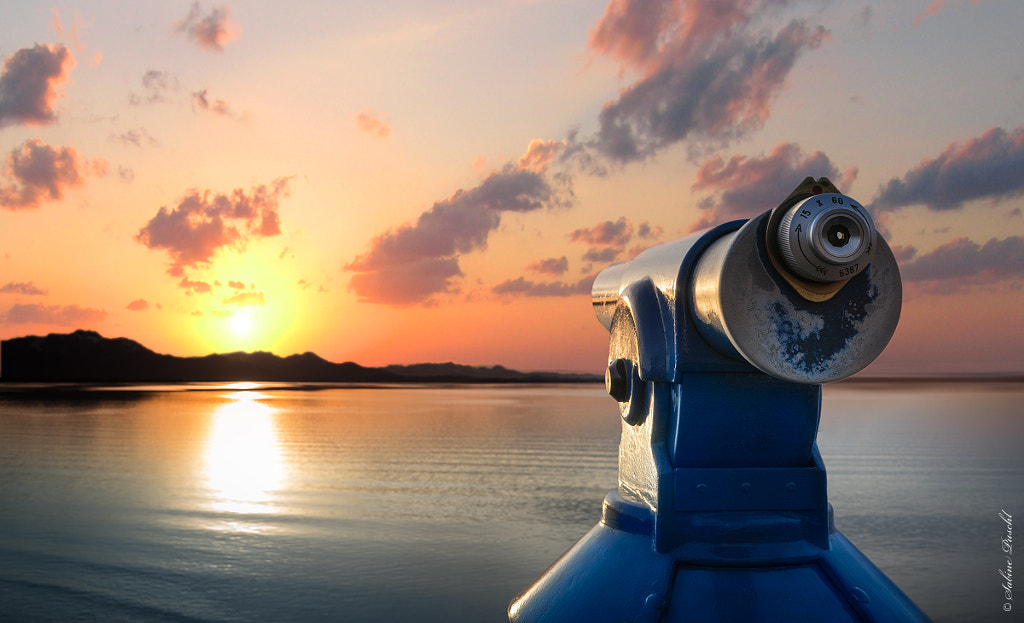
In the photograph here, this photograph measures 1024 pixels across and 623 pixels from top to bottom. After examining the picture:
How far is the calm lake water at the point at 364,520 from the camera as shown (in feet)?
15.3

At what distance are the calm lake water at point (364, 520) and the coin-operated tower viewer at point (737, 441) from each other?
1982 mm

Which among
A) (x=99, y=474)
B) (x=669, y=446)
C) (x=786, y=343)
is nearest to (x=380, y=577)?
(x=669, y=446)

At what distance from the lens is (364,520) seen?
23.0 ft

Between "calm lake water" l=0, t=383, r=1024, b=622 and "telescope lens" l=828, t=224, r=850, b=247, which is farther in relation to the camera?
"calm lake water" l=0, t=383, r=1024, b=622

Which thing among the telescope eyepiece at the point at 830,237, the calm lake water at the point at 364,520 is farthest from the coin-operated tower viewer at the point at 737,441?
the calm lake water at the point at 364,520

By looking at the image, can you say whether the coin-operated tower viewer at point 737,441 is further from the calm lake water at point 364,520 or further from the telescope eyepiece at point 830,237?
the calm lake water at point 364,520

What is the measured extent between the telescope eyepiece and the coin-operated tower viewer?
60 mm

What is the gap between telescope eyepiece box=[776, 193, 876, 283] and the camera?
81.1 inches

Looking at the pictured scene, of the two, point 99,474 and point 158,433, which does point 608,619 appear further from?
point 158,433

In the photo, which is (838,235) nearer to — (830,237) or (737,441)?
(830,237)

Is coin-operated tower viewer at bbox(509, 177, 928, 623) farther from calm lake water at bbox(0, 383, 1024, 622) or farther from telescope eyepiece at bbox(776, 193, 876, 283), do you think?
calm lake water at bbox(0, 383, 1024, 622)

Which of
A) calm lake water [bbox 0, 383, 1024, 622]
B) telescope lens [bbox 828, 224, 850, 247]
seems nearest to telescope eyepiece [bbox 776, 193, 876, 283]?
telescope lens [bbox 828, 224, 850, 247]

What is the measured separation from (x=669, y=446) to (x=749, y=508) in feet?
1.03

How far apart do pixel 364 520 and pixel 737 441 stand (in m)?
5.10
